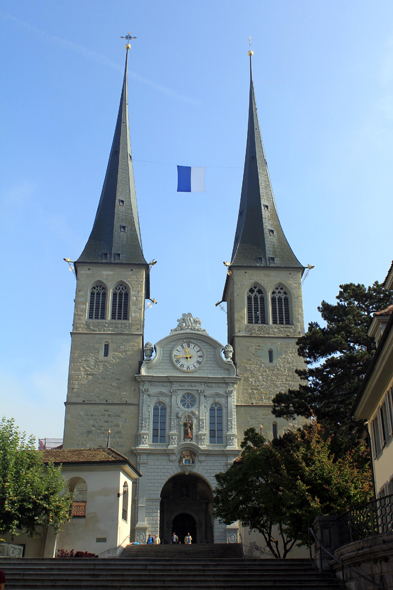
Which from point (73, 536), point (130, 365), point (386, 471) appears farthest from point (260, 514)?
point (130, 365)

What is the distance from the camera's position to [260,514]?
77.8ft

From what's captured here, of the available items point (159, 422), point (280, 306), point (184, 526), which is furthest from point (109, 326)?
point (184, 526)

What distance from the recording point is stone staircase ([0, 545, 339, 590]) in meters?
13.6

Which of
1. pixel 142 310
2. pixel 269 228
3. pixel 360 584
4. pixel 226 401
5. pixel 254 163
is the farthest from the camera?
pixel 254 163

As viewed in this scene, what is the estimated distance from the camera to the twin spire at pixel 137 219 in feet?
149

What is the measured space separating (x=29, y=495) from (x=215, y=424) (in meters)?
17.9

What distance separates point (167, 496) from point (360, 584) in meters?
29.8

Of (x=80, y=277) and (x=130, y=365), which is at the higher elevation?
(x=80, y=277)

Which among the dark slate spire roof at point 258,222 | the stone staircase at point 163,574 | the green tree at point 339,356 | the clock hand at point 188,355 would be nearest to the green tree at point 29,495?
the stone staircase at point 163,574

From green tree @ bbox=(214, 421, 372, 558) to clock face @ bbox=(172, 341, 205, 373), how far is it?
1439 cm

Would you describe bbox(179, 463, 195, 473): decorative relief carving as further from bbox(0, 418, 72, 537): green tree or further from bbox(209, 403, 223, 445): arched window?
bbox(0, 418, 72, 537): green tree

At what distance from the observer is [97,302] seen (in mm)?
43344

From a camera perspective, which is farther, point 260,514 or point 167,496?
point 167,496

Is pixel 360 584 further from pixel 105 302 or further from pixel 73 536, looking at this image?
pixel 105 302
